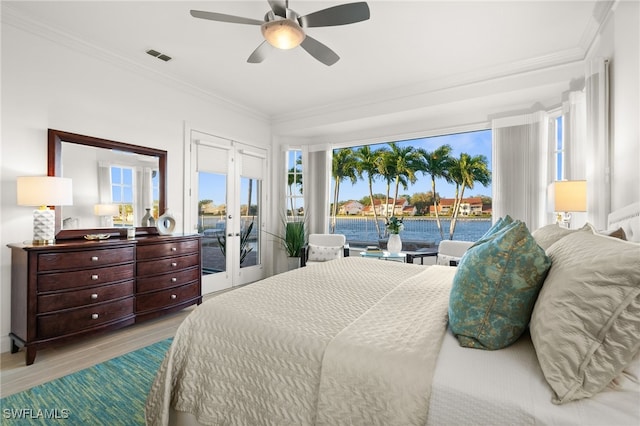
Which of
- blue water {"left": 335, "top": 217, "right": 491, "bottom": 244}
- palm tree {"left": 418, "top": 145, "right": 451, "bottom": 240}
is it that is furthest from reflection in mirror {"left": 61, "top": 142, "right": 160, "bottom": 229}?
palm tree {"left": 418, "top": 145, "right": 451, "bottom": 240}

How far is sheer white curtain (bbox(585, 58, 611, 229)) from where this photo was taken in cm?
233

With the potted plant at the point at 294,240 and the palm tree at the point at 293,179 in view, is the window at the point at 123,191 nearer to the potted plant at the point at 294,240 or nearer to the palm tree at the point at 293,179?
the potted plant at the point at 294,240

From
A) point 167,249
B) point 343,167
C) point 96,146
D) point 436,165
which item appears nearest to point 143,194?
point 96,146

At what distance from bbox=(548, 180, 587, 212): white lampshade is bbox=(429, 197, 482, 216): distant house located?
6.40ft

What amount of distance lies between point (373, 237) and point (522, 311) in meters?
4.45

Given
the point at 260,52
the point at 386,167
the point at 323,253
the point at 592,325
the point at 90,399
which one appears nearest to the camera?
the point at 592,325

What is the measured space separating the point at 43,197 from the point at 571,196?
4.33 meters

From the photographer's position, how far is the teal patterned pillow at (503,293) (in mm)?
1029

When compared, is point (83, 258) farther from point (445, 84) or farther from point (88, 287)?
point (445, 84)

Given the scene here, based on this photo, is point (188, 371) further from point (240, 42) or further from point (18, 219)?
point (240, 42)

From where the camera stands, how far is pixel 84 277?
2.56 meters

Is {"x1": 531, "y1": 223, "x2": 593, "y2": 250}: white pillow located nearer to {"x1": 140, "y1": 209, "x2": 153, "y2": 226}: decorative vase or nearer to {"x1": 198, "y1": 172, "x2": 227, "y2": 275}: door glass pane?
{"x1": 140, "y1": 209, "x2": 153, "y2": 226}: decorative vase

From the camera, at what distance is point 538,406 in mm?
788

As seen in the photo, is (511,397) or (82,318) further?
(82,318)
